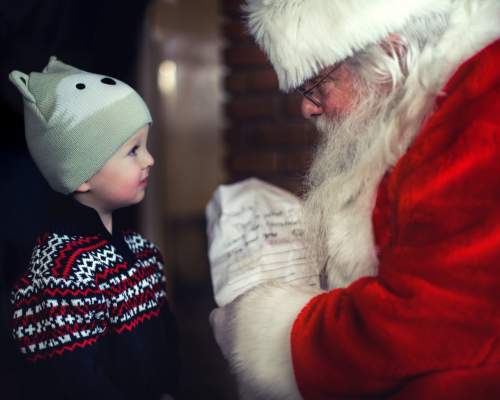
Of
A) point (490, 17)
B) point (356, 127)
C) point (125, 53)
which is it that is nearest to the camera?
point (490, 17)

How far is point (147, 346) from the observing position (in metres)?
1.04

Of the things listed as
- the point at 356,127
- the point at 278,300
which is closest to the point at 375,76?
the point at 356,127

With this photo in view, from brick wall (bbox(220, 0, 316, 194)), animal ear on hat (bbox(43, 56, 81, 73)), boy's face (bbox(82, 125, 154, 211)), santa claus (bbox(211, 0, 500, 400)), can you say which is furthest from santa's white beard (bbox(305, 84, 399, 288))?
brick wall (bbox(220, 0, 316, 194))

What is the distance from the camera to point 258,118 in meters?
2.11

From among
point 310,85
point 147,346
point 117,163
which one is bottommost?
point 147,346

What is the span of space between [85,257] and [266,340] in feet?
1.11

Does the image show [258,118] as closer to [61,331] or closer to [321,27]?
[321,27]

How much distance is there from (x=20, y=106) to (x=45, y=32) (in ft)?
0.52

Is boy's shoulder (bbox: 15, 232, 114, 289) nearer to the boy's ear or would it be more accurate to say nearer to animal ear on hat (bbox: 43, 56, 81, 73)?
the boy's ear

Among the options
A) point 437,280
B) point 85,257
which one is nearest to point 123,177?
point 85,257

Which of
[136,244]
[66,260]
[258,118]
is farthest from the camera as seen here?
[258,118]

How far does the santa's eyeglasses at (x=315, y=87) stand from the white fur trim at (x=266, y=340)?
33 cm

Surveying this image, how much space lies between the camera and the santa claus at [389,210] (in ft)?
2.41

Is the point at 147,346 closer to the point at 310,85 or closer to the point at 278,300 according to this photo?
the point at 278,300
